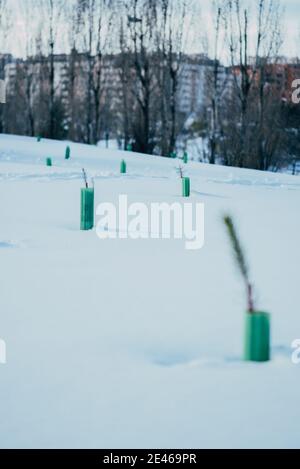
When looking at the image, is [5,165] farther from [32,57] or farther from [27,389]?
[32,57]

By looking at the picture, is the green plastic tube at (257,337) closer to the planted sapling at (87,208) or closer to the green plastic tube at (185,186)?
the planted sapling at (87,208)

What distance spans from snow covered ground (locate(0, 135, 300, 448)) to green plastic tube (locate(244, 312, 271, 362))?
73 mm

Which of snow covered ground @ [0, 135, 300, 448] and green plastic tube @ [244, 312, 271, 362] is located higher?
green plastic tube @ [244, 312, 271, 362]

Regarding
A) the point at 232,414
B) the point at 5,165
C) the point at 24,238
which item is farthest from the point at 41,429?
the point at 5,165

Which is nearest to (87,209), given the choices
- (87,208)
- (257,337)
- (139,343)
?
(87,208)

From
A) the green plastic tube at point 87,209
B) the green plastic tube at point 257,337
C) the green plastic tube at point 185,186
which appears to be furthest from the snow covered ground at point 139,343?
the green plastic tube at point 185,186

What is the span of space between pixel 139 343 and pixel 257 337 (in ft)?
2.58

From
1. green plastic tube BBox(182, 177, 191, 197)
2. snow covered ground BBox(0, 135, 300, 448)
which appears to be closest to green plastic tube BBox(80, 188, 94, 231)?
snow covered ground BBox(0, 135, 300, 448)

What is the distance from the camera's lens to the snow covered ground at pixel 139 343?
9.27 feet

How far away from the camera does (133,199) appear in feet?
42.9

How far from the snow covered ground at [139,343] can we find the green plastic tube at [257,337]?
7 cm

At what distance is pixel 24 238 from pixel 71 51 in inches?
1298

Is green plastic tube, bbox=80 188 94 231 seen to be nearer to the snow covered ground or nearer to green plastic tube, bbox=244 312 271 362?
the snow covered ground

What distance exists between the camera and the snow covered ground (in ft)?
9.27
